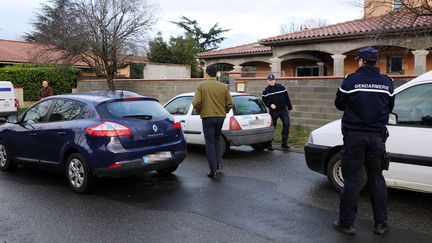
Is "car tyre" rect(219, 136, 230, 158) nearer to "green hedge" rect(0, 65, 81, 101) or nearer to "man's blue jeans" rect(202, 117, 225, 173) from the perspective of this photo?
"man's blue jeans" rect(202, 117, 225, 173)

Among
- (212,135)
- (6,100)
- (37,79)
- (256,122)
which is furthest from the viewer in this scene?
(37,79)

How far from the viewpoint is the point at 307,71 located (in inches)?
847

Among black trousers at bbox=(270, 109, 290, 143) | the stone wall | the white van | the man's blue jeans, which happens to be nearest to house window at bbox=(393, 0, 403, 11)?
black trousers at bbox=(270, 109, 290, 143)

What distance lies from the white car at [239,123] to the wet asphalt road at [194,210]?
1389 mm

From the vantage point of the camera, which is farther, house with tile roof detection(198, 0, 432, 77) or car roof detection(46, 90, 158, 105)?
house with tile roof detection(198, 0, 432, 77)

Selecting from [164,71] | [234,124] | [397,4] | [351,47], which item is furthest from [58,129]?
[164,71]

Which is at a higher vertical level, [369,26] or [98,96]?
[369,26]

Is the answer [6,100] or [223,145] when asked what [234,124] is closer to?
[223,145]

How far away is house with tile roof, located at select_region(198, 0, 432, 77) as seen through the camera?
40.2ft

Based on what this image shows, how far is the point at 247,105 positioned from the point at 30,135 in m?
4.33

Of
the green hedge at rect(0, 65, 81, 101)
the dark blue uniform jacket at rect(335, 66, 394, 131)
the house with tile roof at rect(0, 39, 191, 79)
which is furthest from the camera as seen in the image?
the house with tile roof at rect(0, 39, 191, 79)

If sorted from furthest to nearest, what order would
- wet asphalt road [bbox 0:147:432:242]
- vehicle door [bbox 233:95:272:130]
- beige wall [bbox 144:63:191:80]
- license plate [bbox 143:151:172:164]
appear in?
beige wall [bbox 144:63:191:80] < vehicle door [bbox 233:95:272:130] < license plate [bbox 143:151:172:164] < wet asphalt road [bbox 0:147:432:242]

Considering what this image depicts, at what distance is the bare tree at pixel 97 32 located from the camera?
60.1ft

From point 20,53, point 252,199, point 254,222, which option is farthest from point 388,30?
point 20,53
